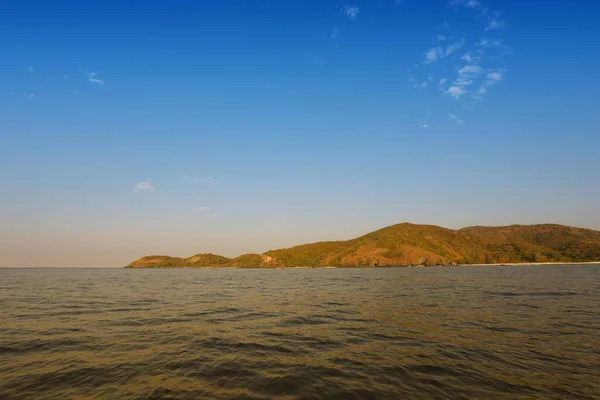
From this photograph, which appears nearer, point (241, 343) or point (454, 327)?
point (241, 343)

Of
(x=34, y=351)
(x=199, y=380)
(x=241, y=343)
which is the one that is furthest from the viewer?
(x=241, y=343)

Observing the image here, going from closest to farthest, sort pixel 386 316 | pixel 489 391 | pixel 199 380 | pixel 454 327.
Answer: pixel 489 391 < pixel 199 380 < pixel 454 327 < pixel 386 316

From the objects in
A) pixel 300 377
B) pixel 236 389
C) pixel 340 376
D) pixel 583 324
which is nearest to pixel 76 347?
pixel 236 389

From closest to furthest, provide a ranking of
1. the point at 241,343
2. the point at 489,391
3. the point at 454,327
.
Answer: the point at 489,391 → the point at 241,343 → the point at 454,327

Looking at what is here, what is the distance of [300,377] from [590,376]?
39.5 ft

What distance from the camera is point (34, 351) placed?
50.4 ft

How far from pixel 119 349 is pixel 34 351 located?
4.43 m

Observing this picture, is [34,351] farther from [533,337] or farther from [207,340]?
[533,337]

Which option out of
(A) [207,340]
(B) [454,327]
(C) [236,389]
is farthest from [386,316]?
(C) [236,389]

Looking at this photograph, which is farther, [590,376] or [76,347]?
[76,347]

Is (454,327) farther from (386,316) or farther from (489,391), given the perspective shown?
(489,391)

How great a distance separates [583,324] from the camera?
2088cm

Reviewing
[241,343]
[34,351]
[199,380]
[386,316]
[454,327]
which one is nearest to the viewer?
[199,380]

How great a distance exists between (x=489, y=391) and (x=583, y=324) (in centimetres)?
1775
